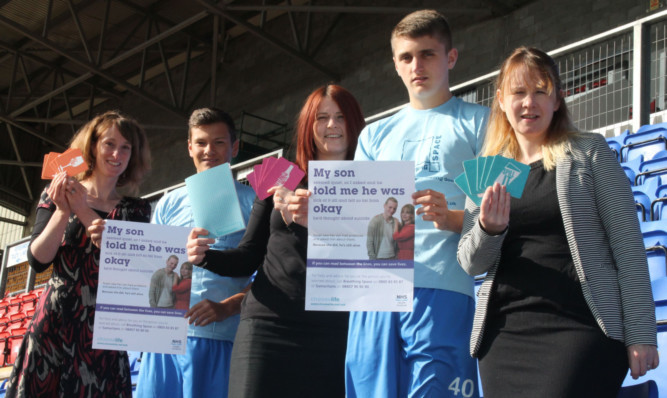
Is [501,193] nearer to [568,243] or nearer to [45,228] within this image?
[568,243]

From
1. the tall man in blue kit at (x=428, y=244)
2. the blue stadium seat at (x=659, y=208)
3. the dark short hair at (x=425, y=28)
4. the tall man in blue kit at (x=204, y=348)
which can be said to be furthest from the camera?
the blue stadium seat at (x=659, y=208)

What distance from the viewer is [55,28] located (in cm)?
1442

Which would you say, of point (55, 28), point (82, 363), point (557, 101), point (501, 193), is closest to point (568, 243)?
point (501, 193)

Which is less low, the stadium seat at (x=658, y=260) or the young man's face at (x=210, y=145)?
the young man's face at (x=210, y=145)

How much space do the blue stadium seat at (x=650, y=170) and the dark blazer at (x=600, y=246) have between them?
2349 millimetres

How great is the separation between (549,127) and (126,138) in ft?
4.63

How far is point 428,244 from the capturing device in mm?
1896

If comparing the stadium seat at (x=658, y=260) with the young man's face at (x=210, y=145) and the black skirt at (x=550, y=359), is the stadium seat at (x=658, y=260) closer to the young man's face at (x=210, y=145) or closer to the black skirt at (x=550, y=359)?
the black skirt at (x=550, y=359)

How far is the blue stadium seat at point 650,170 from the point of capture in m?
3.89

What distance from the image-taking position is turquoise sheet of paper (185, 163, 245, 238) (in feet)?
7.56

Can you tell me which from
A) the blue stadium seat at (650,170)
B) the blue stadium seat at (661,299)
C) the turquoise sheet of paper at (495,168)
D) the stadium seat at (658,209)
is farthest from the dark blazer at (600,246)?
the blue stadium seat at (650,170)

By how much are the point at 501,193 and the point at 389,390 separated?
0.52 meters

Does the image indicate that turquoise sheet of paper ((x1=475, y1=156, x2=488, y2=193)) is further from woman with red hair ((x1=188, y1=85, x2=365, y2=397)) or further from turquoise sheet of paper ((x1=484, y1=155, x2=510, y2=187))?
woman with red hair ((x1=188, y1=85, x2=365, y2=397))

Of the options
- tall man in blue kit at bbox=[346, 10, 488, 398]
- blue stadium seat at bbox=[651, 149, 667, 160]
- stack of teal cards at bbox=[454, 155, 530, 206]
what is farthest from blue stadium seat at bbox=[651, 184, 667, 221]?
stack of teal cards at bbox=[454, 155, 530, 206]
